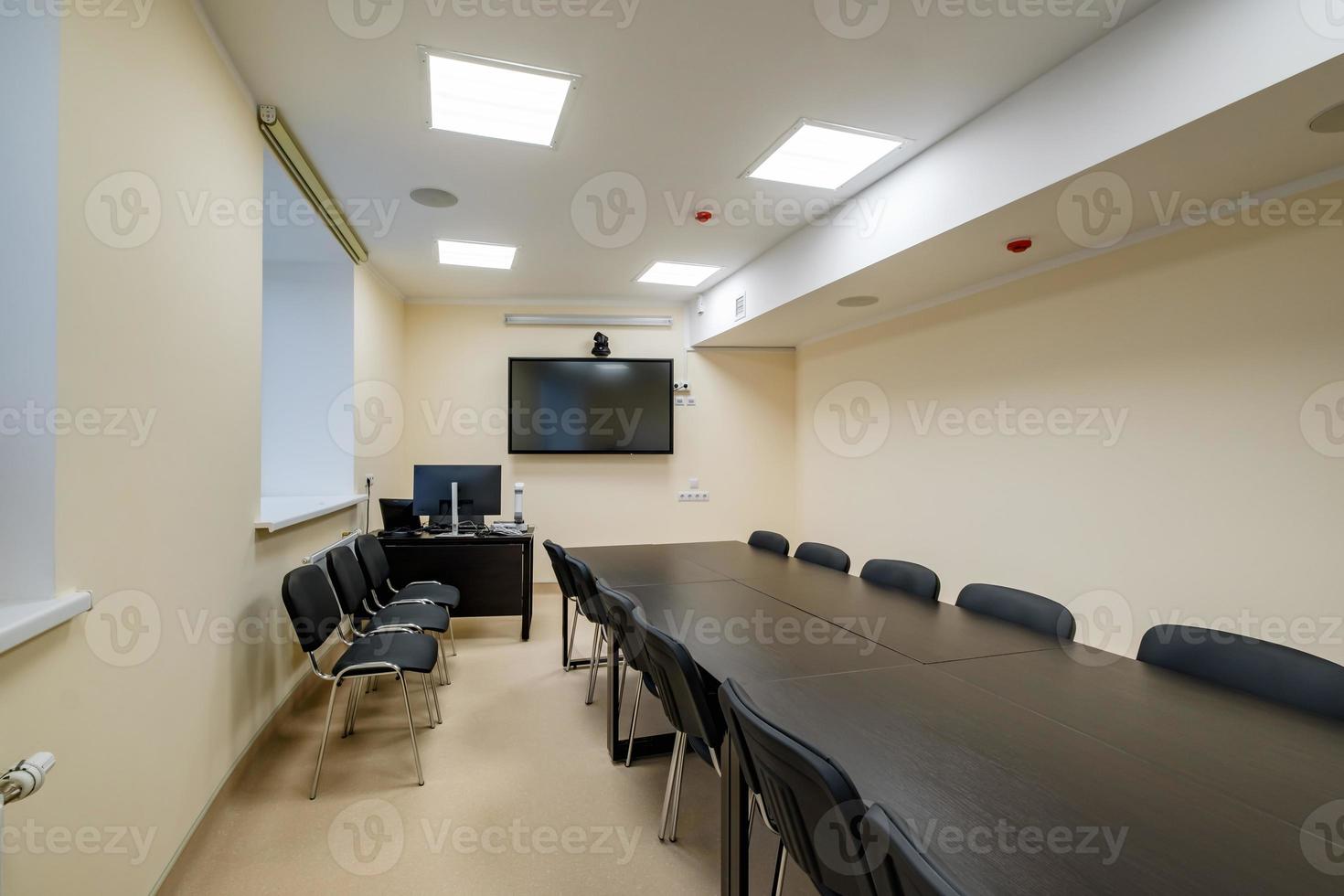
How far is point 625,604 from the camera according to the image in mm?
2236

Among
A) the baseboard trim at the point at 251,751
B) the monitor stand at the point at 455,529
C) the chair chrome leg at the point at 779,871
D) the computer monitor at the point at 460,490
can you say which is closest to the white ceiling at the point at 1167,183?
the chair chrome leg at the point at 779,871

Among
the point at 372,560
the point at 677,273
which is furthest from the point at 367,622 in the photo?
the point at 677,273

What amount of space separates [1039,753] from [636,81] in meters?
2.80

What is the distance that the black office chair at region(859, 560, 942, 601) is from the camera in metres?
2.71

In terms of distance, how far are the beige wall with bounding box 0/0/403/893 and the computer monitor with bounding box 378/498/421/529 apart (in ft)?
6.04

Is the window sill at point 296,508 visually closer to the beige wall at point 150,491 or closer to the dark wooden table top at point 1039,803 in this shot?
the beige wall at point 150,491

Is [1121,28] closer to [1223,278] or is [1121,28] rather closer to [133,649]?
[1223,278]

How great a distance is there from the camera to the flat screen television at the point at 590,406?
5.96 meters

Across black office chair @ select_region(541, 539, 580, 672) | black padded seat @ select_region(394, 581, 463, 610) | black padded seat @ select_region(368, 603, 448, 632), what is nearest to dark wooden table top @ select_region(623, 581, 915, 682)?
black office chair @ select_region(541, 539, 580, 672)

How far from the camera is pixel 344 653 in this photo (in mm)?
2693

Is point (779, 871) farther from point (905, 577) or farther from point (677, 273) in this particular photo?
point (677, 273)

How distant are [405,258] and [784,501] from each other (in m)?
4.53

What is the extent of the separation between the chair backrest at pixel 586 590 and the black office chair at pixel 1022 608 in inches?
66.8

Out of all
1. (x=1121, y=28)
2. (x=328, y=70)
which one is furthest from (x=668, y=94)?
(x=1121, y=28)
